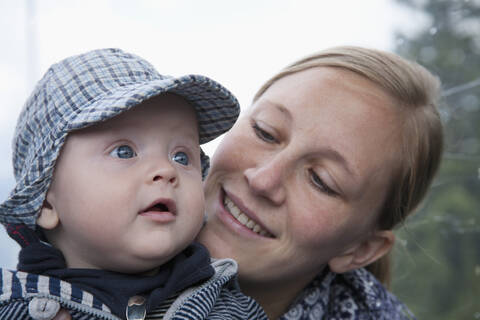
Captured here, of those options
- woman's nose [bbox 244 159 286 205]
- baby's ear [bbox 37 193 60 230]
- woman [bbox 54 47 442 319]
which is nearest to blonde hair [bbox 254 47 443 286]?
woman [bbox 54 47 442 319]

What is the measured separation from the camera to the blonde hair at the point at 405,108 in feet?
5.33

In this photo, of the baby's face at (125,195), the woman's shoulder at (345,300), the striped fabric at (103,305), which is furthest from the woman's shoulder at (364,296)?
the baby's face at (125,195)

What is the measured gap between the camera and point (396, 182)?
1690 mm

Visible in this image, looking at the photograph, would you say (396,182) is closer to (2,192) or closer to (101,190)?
(101,190)

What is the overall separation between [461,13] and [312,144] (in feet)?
5.29

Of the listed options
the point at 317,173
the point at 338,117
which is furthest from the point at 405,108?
the point at 317,173

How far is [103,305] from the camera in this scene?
105 centimetres

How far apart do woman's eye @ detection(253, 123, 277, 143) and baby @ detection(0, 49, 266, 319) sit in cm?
38

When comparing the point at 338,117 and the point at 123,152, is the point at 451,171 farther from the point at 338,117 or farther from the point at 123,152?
the point at 123,152

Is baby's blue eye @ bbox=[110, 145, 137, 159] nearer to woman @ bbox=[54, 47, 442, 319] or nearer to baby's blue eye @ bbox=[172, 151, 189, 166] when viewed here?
baby's blue eye @ bbox=[172, 151, 189, 166]

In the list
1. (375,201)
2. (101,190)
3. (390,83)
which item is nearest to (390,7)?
(390,83)

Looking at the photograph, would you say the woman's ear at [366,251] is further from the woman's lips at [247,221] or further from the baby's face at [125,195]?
the baby's face at [125,195]

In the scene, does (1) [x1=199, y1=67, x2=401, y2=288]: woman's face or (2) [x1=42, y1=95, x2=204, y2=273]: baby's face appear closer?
(2) [x1=42, y1=95, x2=204, y2=273]: baby's face

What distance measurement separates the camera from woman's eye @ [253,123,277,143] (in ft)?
4.99
